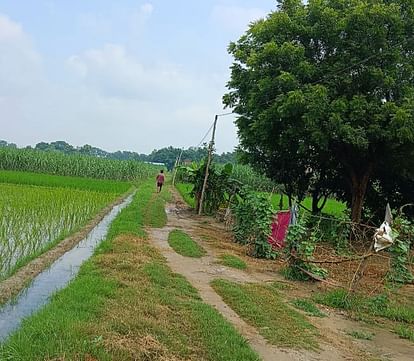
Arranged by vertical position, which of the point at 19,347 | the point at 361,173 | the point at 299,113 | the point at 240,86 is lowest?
the point at 19,347

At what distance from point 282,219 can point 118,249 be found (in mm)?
4619

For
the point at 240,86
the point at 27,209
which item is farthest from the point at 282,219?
the point at 27,209

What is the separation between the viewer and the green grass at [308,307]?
783cm

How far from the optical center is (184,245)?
508 inches

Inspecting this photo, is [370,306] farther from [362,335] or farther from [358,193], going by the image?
[358,193]

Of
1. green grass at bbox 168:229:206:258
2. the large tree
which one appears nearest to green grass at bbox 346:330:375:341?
green grass at bbox 168:229:206:258

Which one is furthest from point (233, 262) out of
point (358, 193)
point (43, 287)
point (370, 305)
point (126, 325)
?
point (358, 193)

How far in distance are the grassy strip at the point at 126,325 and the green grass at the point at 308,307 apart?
1.70 m

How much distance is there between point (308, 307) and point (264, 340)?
214 cm

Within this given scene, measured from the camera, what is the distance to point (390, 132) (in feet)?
44.9

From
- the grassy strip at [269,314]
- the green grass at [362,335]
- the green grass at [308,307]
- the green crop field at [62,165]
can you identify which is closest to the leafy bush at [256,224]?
the grassy strip at [269,314]

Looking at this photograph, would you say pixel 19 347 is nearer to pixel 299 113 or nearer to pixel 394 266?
pixel 394 266

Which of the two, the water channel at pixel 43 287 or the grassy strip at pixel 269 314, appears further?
the water channel at pixel 43 287

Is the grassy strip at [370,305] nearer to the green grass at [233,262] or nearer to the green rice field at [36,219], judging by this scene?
the green grass at [233,262]
